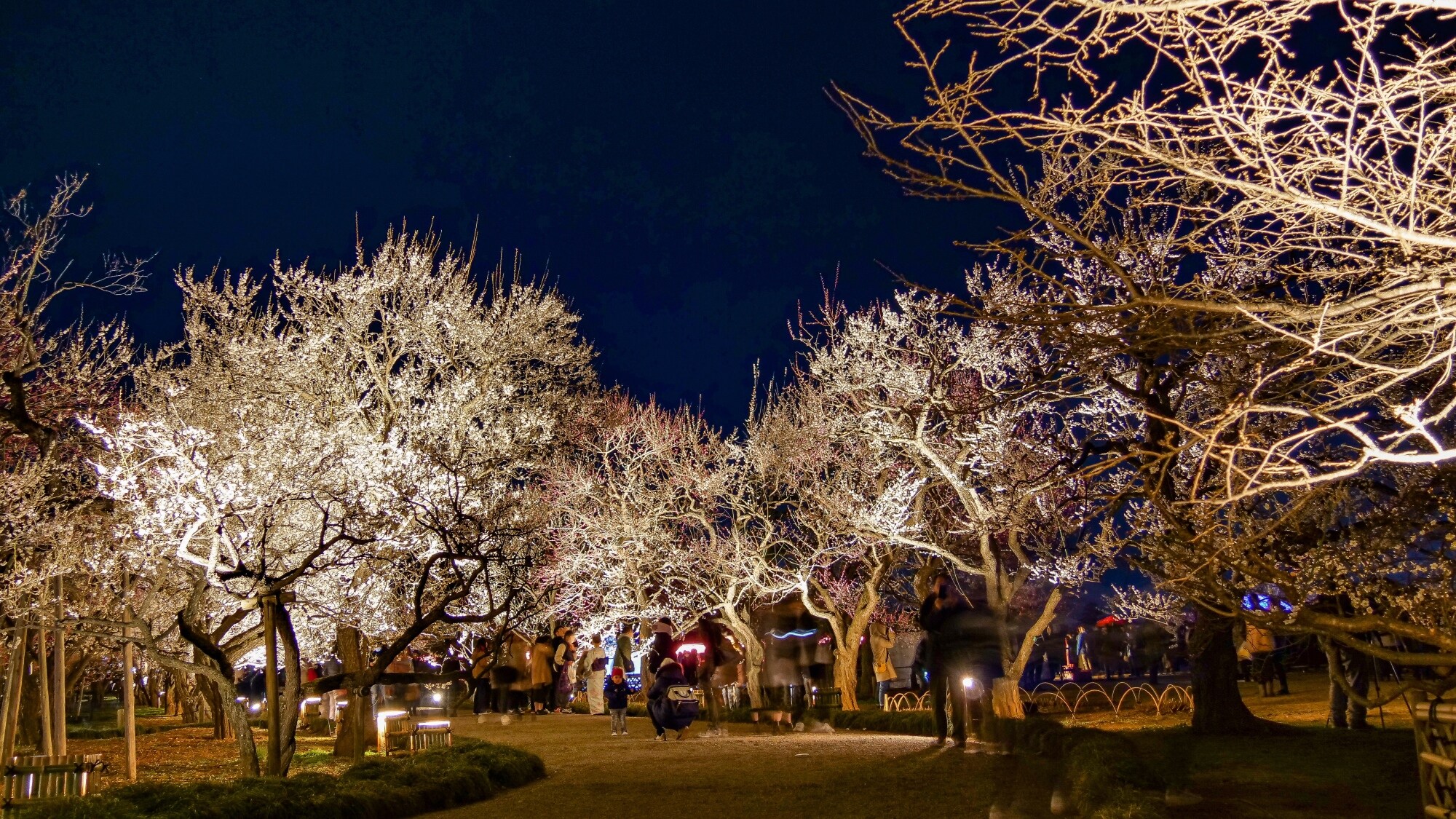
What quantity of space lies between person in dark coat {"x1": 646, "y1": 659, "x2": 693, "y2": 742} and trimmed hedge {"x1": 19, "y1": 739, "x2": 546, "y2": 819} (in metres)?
4.49

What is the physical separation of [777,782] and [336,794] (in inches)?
151

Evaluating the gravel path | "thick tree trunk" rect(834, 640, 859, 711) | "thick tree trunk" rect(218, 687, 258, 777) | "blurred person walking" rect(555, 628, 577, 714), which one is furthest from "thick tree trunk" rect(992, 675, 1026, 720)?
"blurred person walking" rect(555, 628, 577, 714)

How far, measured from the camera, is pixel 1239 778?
26.6 feet

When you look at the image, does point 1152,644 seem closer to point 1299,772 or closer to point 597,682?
point 597,682

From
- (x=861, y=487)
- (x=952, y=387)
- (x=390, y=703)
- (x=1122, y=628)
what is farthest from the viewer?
(x=1122, y=628)

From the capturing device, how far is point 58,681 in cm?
1088

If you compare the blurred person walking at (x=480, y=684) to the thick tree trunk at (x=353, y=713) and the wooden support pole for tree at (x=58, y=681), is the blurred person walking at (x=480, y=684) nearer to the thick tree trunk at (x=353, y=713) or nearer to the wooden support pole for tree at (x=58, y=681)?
the thick tree trunk at (x=353, y=713)

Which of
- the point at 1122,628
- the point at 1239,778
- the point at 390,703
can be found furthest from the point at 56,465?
the point at 1122,628

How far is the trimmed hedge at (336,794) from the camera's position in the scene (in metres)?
7.14

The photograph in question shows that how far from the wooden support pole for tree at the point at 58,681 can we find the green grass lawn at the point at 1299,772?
33.8 ft

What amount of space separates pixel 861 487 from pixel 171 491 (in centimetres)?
1381

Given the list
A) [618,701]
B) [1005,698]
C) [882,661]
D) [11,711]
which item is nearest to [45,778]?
[11,711]

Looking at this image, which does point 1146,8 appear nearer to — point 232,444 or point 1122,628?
point 232,444

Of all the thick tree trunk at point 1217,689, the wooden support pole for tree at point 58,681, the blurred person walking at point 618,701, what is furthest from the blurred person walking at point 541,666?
the thick tree trunk at point 1217,689
